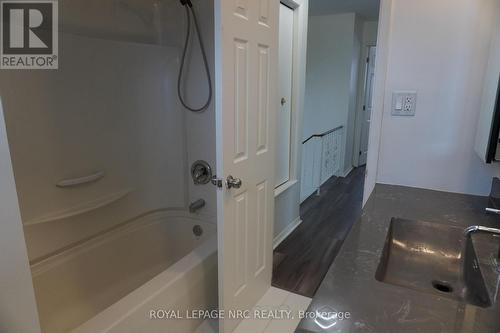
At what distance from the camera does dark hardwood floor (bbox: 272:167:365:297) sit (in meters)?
2.53

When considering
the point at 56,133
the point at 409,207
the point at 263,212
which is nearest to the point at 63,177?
the point at 56,133

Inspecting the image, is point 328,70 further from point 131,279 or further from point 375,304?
point 375,304

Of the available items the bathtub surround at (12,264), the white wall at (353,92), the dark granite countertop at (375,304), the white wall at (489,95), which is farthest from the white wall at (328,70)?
the bathtub surround at (12,264)

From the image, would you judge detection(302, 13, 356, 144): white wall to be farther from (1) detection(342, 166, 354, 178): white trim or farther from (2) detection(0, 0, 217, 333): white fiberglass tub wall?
(2) detection(0, 0, 217, 333): white fiberglass tub wall

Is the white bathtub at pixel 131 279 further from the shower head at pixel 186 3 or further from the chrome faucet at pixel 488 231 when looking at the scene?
the shower head at pixel 186 3

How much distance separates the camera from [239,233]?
1861 mm

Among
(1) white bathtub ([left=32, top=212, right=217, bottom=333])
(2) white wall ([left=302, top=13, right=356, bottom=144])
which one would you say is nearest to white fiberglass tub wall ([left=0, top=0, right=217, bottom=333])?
(1) white bathtub ([left=32, top=212, right=217, bottom=333])

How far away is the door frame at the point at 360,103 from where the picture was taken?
5579 millimetres

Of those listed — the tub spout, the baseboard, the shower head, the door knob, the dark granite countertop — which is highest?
the shower head

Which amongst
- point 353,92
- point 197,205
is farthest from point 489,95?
point 353,92

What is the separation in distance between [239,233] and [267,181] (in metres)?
0.42

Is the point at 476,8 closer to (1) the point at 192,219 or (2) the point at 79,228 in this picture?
(1) the point at 192,219

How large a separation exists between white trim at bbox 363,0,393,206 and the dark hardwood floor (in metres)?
1.01

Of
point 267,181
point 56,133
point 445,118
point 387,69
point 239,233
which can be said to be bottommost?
point 239,233
